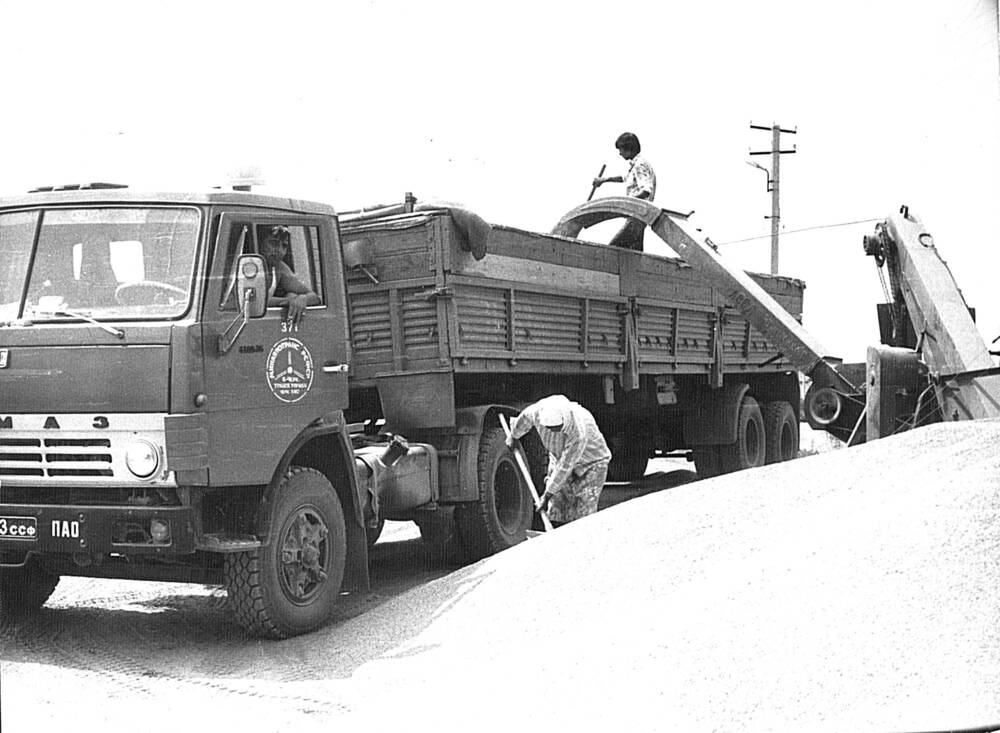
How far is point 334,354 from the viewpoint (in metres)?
7.52

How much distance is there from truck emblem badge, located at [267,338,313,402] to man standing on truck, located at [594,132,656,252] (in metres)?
5.93

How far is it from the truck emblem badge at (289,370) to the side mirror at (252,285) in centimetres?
42

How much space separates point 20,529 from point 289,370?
1.64 meters

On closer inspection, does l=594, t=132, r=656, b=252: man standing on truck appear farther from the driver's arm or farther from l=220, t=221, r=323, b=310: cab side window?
the driver's arm

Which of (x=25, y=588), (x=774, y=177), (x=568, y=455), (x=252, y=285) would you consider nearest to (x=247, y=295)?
(x=252, y=285)

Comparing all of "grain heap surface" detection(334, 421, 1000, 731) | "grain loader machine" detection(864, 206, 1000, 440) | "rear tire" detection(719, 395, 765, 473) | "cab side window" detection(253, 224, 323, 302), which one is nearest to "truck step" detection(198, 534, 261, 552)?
"grain heap surface" detection(334, 421, 1000, 731)

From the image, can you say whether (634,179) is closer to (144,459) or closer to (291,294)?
(291,294)

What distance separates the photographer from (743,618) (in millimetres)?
5223

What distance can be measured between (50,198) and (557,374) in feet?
16.4

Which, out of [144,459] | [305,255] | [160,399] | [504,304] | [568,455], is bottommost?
[568,455]

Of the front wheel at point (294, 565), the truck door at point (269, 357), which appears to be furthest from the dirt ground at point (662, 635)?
the truck door at point (269, 357)

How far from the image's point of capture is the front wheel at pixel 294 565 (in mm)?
6832

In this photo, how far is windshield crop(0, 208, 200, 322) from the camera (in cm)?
658

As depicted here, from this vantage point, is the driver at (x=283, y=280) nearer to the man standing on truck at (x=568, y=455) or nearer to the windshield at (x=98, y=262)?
the windshield at (x=98, y=262)
